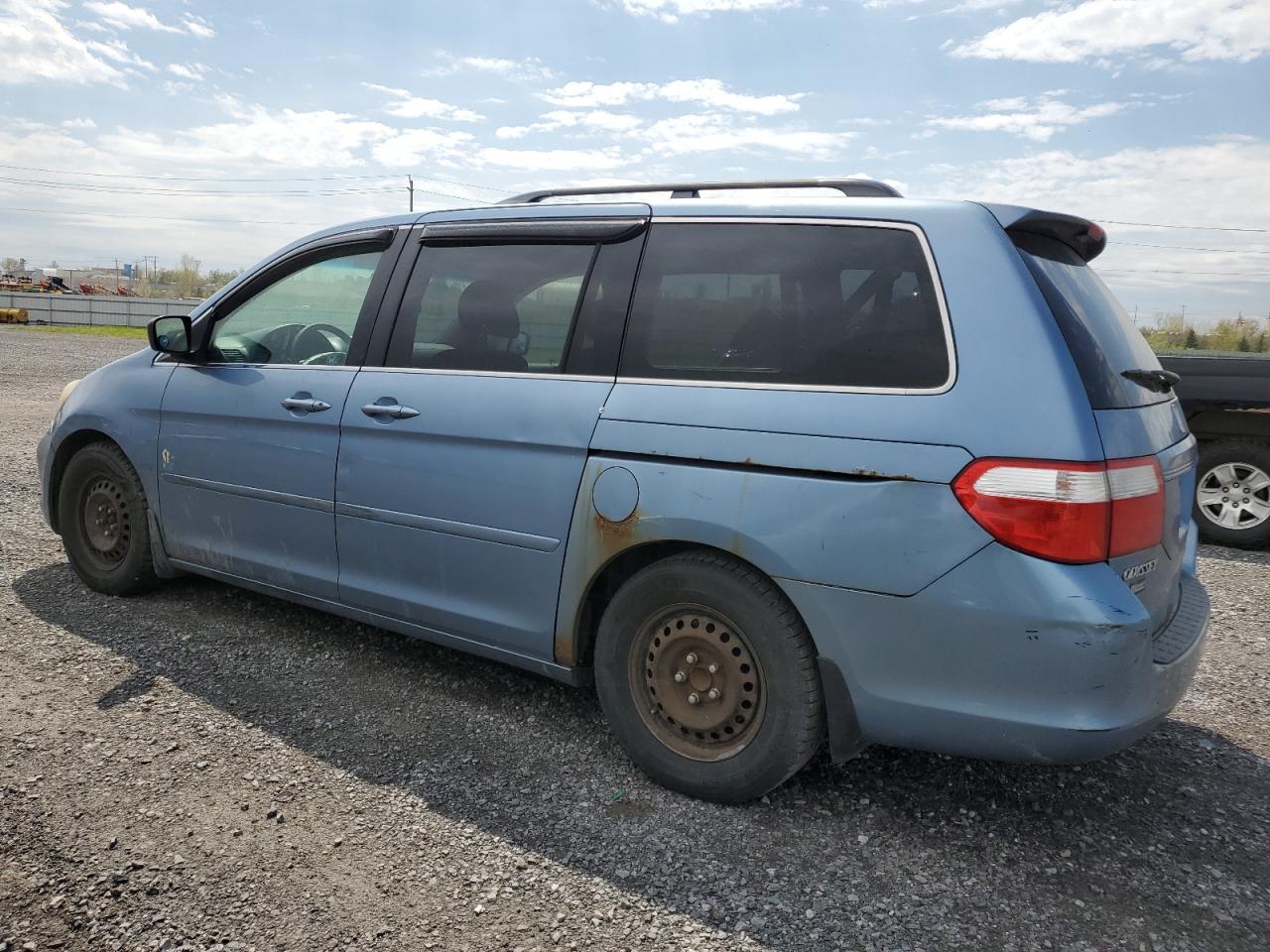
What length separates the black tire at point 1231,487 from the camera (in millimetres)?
7094

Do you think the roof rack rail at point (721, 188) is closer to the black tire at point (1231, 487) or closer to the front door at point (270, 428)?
the front door at point (270, 428)

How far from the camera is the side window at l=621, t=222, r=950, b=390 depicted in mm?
2699

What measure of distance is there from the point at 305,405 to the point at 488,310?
92cm

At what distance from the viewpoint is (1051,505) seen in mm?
2410

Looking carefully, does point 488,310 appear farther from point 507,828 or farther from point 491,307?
point 507,828

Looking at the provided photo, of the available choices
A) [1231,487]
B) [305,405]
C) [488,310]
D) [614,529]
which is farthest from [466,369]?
[1231,487]

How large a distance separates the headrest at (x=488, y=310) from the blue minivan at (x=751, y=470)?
0.01 metres

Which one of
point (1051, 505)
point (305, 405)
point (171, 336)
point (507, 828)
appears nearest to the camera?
point (1051, 505)

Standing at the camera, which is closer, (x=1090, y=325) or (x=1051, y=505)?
(x=1051, y=505)

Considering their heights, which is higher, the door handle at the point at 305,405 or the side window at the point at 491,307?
the side window at the point at 491,307

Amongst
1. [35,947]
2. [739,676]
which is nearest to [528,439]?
[739,676]

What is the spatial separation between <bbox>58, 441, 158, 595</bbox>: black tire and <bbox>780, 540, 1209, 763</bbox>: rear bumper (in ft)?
11.2

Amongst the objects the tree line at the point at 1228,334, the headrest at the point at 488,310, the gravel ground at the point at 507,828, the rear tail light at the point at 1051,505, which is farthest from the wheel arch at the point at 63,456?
the tree line at the point at 1228,334

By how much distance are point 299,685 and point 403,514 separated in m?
0.89
